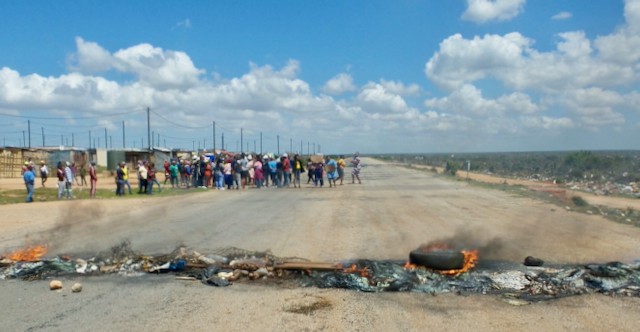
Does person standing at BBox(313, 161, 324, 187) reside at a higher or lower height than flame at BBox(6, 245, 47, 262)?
higher

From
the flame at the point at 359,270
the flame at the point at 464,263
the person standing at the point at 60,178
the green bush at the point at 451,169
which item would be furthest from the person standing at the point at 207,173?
the green bush at the point at 451,169

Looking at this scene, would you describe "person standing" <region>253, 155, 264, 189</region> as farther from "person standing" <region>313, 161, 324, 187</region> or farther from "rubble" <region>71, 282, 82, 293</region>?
"rubble" <region>71, 282, 82, 293</region>

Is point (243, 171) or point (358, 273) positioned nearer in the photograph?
point (358, 273)

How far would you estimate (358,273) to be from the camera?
7.91 m

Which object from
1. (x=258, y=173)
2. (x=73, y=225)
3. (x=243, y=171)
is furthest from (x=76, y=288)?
(x=243, y=171)

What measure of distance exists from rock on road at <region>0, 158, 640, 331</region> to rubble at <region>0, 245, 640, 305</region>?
34cm

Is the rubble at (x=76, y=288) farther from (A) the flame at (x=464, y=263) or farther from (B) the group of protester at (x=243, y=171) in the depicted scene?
(B) the group of protester at (x=243, y=171)

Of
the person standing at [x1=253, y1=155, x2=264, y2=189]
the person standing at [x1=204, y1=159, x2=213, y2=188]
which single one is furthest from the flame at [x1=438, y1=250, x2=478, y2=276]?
the person standing at [x1=204, y1=159, x2=213, y2=188]

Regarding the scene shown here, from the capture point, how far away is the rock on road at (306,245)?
6078mm

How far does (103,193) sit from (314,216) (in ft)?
45.2

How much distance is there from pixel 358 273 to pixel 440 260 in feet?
4.18

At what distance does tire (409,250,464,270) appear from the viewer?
813 cm

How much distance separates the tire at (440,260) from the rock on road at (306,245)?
110cm

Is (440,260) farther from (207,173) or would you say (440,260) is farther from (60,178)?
(207,173)
